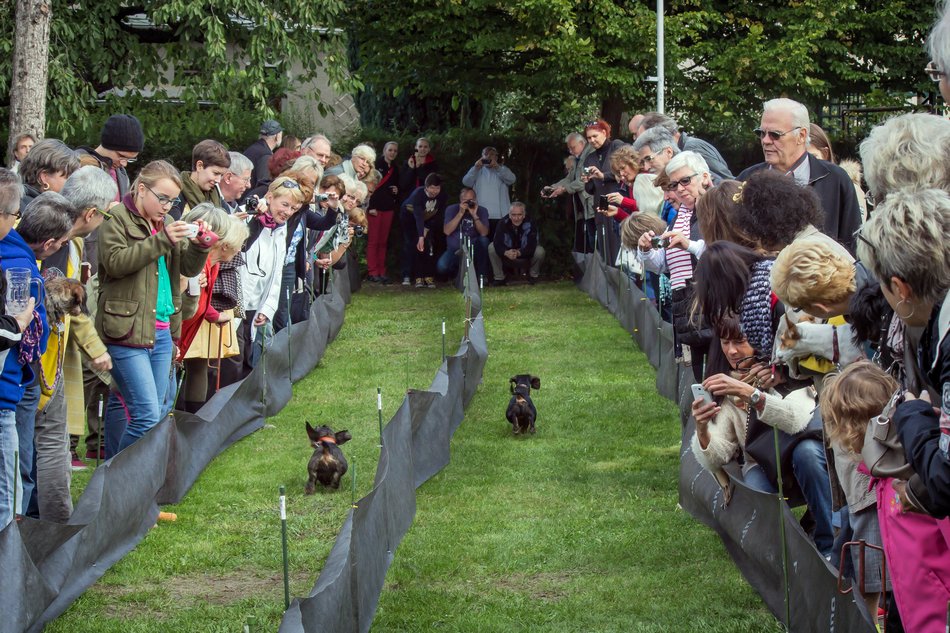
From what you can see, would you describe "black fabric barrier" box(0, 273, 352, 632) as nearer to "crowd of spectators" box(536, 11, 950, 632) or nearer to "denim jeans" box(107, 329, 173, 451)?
"denim jeans" box(107, 329, 173, 451)

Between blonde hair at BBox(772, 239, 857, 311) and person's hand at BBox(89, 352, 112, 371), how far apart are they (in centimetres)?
429

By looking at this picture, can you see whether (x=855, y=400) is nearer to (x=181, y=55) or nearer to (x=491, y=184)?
(x=181, y=55)

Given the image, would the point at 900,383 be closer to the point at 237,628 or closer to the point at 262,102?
the point at 237,628

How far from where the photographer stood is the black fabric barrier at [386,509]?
17.2ft

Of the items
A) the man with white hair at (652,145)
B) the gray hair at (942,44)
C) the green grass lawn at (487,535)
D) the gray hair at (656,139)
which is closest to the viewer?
the gray hair at (942,44)

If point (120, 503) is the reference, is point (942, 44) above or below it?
above

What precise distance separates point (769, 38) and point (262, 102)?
7.76 metres

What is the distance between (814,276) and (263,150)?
990 cm

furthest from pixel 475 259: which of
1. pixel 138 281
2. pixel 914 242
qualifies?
pixel 914 242

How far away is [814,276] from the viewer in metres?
5.11

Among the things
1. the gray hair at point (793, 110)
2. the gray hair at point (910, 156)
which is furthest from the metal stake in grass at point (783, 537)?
the gray hair at point (793, 110)

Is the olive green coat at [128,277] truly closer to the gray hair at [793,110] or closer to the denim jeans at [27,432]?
the denim jeans at [27,432]

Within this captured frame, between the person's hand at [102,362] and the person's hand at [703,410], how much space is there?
3.57 meters

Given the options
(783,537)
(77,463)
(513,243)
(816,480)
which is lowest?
(77,463)
